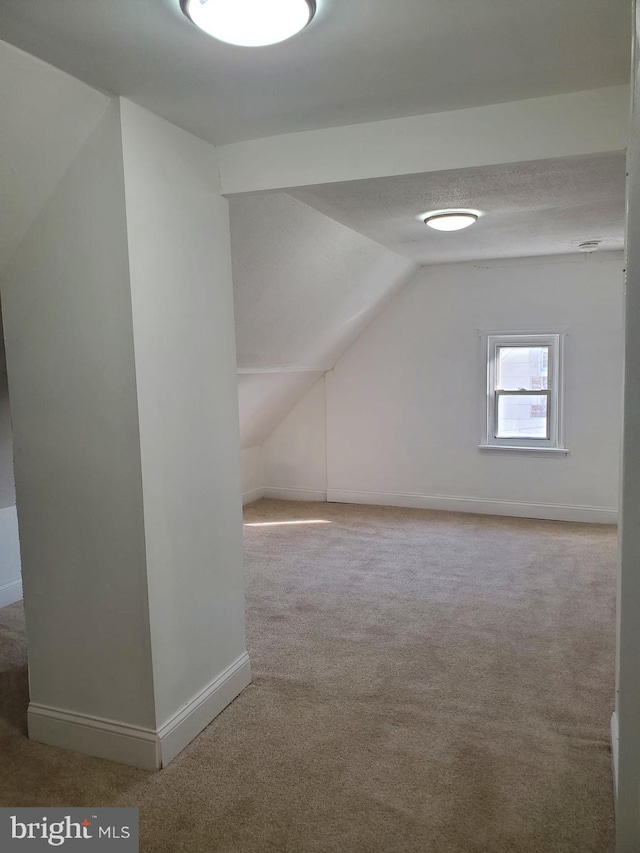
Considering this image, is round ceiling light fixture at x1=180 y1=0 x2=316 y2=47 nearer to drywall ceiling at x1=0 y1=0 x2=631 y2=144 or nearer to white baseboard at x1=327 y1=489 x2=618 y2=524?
drywall ceiling at x1=0 y1=0 x2=631 y2=144

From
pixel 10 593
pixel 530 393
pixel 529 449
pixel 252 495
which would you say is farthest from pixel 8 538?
pixel 530 393

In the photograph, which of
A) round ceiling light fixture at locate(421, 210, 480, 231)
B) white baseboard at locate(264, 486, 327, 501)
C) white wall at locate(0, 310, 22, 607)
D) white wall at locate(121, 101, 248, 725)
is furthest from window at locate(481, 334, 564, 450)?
white wall at locate(0, 310, 22, 607)

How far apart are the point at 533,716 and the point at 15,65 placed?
2.89m

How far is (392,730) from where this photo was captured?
2506 mm

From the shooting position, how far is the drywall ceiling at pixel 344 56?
162 cm

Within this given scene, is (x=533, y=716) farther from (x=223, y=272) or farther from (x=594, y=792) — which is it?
(x=223, y=272)

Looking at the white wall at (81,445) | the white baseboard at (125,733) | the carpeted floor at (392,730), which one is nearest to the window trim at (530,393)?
the carpeted floor at (392,730)

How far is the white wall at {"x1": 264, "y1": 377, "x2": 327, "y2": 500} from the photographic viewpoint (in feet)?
20.7

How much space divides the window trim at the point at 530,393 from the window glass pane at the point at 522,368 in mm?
41

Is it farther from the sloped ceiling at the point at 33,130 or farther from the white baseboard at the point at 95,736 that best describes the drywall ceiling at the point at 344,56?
the white baseboard at the point at 95,736

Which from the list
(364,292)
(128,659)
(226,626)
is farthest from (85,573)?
(364,292)

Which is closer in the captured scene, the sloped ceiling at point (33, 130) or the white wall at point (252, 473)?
the sloped ceiling at point (33, 130)

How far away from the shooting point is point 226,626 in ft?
8.96

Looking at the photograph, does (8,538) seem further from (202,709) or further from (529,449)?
(529,449)
